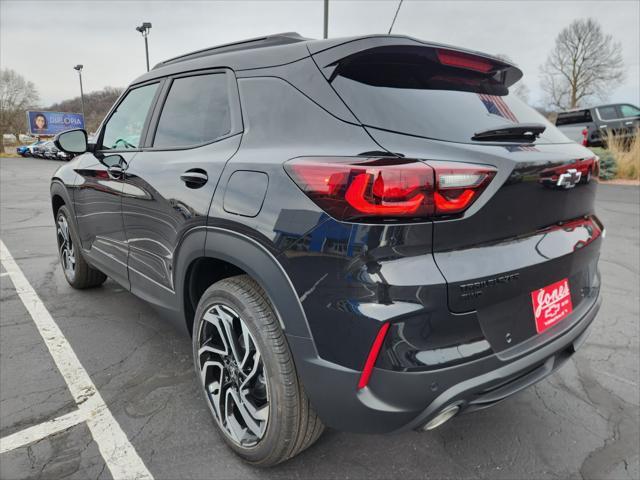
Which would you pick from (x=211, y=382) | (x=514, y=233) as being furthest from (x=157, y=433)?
(x=514, y=233)

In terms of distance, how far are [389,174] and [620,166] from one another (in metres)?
12.7

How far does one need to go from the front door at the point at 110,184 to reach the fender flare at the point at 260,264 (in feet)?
3.54

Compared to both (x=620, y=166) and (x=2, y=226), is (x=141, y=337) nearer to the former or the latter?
(x=2, y=226)

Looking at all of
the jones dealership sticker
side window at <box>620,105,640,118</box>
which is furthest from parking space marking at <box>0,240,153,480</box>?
side window at <box>620,105,640,118</box>

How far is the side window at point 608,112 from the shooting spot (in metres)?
14.7

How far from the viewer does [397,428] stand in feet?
4.91

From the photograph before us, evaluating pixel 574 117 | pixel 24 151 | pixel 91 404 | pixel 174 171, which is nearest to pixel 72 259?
pixel 91 404

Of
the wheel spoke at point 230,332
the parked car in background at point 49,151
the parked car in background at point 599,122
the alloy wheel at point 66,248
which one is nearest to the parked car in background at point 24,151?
the parked car in background at point 49,151

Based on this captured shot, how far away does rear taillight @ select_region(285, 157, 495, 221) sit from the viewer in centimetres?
140

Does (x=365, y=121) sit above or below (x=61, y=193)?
above

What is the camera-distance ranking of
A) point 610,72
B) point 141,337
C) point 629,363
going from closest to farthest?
point 629,363
point 141,337
point 610,72

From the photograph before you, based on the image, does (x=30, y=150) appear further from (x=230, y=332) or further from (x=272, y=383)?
(x=272, y=383)

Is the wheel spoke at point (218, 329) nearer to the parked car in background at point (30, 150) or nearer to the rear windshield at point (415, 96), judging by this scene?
the rear windshield at point (415, 96)

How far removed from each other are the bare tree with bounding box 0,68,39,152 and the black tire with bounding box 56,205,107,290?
45.7 metres
